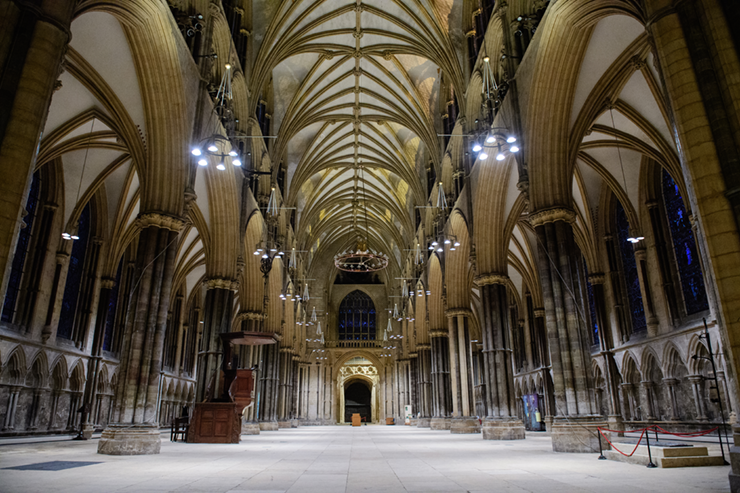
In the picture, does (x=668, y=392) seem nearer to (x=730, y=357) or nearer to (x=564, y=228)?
(x=564, y=228)

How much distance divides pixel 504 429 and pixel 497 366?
2.07 m

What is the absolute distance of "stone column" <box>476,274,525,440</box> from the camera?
16250 mm

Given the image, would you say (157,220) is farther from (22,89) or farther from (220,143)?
(22,89)

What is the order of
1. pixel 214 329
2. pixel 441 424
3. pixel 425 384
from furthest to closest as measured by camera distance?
1. pixel 425 384
2. pixel 441 424
3. pixel 214 329

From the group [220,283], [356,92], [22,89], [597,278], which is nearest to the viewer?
[22,89]

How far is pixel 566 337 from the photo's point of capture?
11320mm

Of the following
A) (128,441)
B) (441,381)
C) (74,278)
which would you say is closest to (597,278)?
(441,381)

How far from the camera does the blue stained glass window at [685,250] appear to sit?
1730 centimetres

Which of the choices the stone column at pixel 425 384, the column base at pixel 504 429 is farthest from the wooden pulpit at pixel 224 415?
the stone column at pixel 425 384

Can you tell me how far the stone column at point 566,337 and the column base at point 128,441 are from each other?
872cm

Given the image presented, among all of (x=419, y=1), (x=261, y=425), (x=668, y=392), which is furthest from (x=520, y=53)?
(x=261, y=425)

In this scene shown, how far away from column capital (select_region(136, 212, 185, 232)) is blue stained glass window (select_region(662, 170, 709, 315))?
16.9 metres

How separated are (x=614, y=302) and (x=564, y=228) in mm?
11400

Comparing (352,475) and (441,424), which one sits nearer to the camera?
(352,475)
